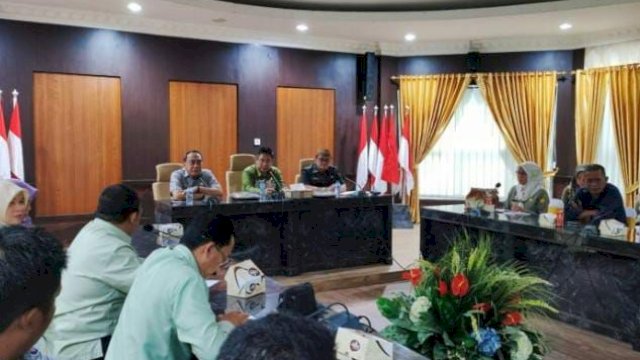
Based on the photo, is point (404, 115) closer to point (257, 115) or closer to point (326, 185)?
point (257, 115)

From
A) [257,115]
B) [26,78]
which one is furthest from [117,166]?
[257,115]

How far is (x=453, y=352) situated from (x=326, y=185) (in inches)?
164

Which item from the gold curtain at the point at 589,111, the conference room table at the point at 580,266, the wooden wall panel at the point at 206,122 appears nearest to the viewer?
the conference room table at the point at 580,266

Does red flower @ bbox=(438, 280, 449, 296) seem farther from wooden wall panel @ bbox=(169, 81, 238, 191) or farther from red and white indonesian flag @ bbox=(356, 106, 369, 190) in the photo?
red and white indonesian flag @ bbox=(356, 106, 369, 190)

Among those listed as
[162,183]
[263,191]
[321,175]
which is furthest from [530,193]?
[162,183]

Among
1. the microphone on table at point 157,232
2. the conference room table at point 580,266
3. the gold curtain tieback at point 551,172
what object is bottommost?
the conference room table at point 580,266

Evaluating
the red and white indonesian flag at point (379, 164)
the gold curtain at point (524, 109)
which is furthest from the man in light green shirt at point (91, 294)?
the gold curtain at point (524, 109)

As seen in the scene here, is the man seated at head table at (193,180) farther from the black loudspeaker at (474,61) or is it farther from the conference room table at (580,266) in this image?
the black loudspeaker at (474,61)

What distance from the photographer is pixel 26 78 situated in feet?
19.7

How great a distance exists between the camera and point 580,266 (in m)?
3.86

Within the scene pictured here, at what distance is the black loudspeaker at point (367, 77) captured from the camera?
810 centimetres

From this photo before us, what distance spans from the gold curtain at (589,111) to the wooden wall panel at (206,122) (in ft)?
14.4

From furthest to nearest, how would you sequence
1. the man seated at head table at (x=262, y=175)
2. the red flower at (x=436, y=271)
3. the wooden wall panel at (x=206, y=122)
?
the wooden wall panel at (x=206, y=122)
the man seated at head table at (x=262, y=175)
the red flower at (x=436, y=271)

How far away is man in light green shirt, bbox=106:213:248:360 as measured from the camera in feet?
5.09
